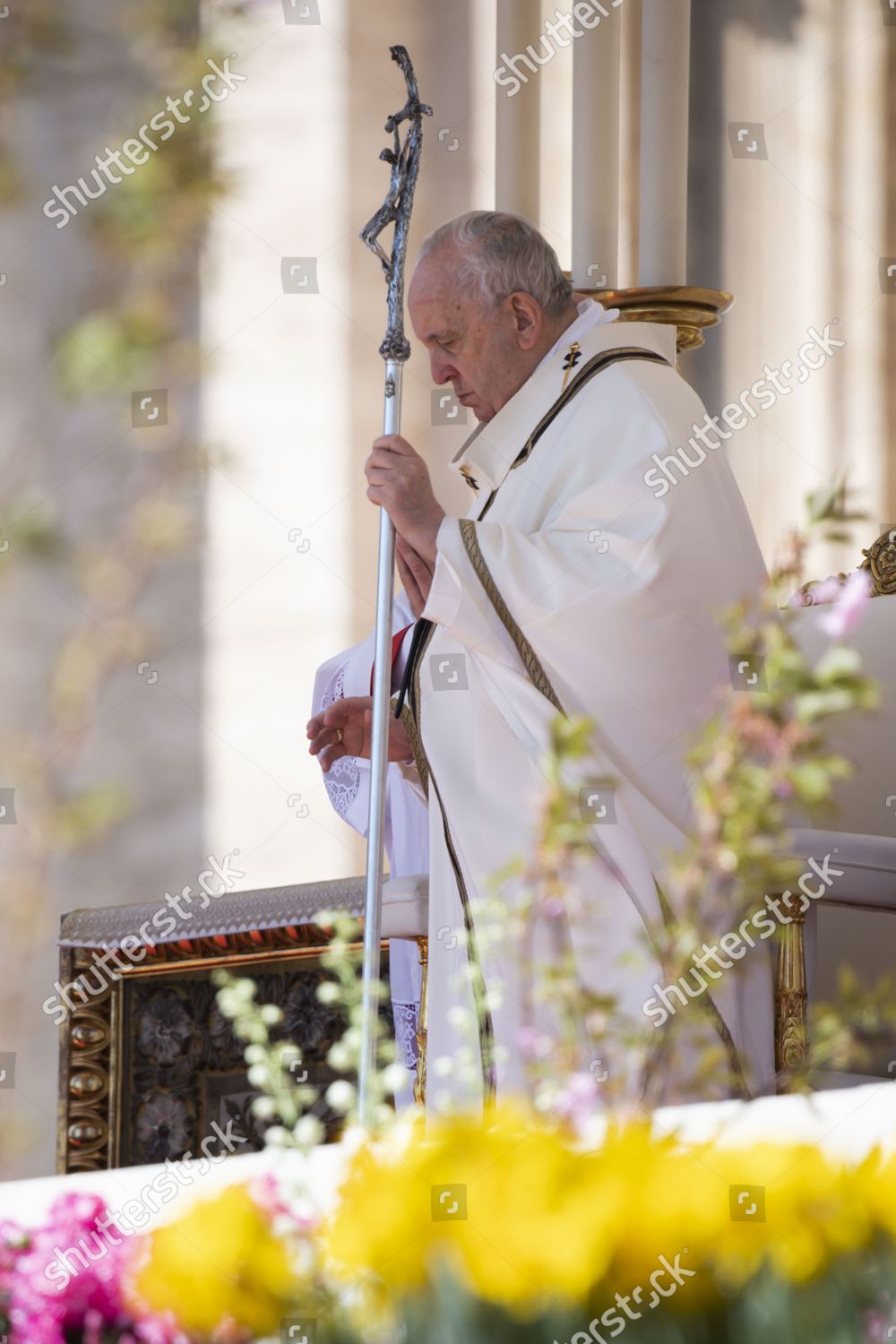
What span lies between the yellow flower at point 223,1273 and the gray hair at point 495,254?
214 centimetres

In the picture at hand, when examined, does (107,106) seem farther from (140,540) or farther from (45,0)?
(140,540)

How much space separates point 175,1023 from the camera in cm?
304

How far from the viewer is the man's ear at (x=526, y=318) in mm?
2670

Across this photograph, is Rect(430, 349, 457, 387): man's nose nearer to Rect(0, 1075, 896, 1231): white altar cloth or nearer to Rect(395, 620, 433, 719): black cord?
Rect(395, 620, 433, 719): black cord

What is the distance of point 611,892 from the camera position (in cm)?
238

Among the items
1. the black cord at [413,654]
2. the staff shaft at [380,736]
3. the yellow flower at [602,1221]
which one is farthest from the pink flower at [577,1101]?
the black cord at [413,654]

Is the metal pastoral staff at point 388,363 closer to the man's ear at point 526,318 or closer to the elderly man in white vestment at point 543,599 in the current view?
the elderly man in white vestment at point 543,599

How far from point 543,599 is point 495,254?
0.58 meters

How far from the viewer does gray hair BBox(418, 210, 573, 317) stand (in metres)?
2.66

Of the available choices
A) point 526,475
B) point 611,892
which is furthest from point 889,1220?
point 526,475

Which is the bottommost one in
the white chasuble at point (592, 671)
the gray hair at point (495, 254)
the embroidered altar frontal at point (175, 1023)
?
the embroidered altar frontal at point (175, 1023)

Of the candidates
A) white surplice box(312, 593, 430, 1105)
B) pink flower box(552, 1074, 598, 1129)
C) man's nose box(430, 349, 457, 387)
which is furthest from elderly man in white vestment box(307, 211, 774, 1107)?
pink flower box(552, 1074, 598, 1129)

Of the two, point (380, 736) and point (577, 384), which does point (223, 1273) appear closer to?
point (380, 736)

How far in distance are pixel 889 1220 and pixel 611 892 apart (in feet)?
5.83
